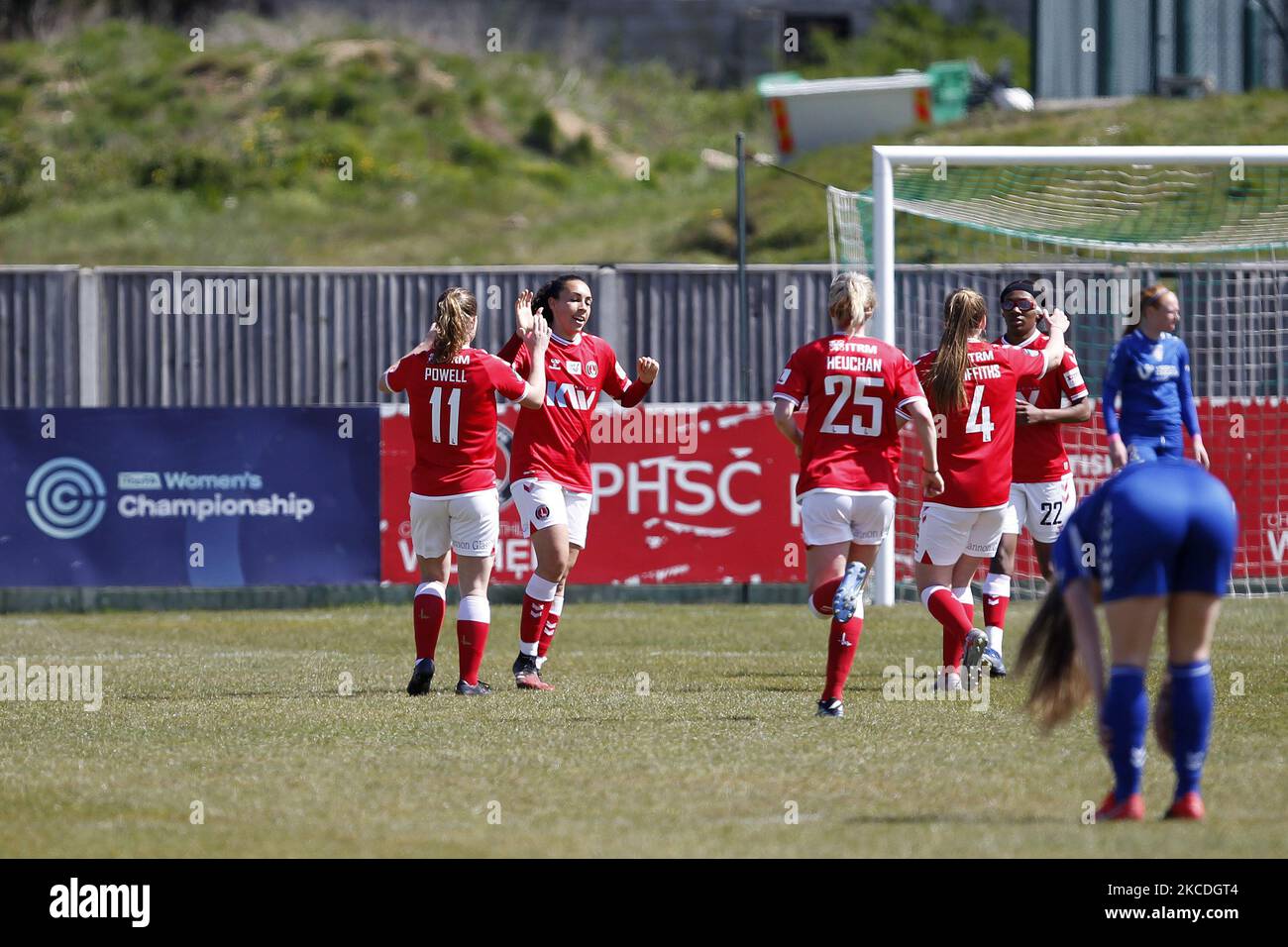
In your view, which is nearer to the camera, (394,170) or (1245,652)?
(1245,652)

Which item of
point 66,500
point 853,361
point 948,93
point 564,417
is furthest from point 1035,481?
point 948,93

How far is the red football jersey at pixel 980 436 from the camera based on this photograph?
9781mm

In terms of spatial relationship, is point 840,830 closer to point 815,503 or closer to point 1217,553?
point 1217,553

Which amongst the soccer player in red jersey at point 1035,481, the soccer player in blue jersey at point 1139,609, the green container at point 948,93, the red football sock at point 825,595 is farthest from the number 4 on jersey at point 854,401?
the green container at point 948,93

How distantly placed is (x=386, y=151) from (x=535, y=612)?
78.2 feet

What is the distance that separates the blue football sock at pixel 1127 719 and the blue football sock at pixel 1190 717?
113 millimetres

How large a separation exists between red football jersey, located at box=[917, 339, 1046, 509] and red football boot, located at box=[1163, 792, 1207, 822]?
12.9 feet

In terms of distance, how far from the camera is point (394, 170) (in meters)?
31.8

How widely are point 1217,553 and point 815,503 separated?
313cm

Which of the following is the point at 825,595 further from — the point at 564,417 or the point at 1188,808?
the point at 1188,808

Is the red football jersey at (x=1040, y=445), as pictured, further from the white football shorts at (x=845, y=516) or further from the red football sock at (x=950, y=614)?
the white football shorts at (x=845, y=516)

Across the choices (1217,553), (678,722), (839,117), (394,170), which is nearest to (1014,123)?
(839,117)

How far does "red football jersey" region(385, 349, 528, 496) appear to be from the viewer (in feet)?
31.1
